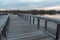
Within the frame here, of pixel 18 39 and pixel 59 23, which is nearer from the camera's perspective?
pixel 59 23

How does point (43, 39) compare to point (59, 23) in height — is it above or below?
below

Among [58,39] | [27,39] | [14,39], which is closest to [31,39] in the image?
[27,39]

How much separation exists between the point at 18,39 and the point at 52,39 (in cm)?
146

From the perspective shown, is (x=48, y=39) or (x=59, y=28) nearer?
(x=59, y=28)

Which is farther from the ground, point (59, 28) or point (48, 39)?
point (59, 28)

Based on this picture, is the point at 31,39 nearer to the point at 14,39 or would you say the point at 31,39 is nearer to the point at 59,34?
the point at 14,39

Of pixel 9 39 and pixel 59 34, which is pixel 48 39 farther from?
pixel 9 39

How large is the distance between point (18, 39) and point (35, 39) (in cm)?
73

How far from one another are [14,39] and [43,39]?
1247 mm

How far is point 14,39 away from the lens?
261 inches

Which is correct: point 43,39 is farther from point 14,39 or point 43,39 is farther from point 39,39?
point 14,39

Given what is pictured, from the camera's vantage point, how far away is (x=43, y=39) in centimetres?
663

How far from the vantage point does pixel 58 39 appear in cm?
643

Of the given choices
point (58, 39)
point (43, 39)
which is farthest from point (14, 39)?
point (58, 39)
